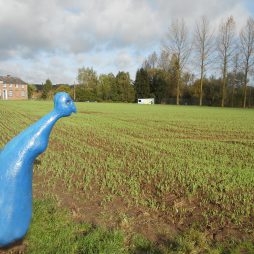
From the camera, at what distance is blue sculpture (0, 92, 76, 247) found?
3.06 m

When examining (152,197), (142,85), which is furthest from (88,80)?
(152,197)

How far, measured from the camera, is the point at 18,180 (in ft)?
10.2

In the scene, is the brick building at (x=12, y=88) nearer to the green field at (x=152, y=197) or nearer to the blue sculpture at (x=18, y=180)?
the green field at (x=152, y=197)

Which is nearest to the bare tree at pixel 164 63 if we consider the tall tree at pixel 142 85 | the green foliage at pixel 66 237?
the tall tree at pixel 142 85

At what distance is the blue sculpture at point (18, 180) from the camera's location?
306cm

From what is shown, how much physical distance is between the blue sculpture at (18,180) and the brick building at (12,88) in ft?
297

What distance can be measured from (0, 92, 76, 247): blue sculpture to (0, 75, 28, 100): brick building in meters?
90.4

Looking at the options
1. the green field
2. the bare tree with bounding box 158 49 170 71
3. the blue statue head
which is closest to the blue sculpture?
the blue statue head

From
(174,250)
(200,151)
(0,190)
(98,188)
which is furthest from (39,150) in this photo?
(200,151)

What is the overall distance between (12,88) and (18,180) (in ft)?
307

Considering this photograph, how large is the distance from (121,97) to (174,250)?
72985 mm

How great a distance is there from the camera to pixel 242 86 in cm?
5325

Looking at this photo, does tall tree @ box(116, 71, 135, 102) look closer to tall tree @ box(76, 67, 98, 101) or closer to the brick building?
tall tree @ box(76, 67, 98, 101)

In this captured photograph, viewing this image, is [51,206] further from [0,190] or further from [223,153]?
[223,153]
